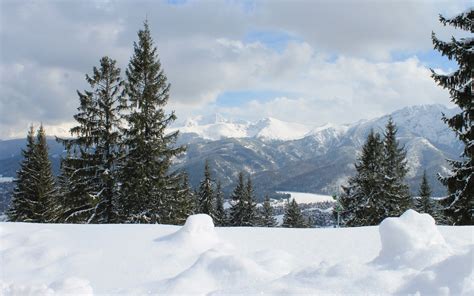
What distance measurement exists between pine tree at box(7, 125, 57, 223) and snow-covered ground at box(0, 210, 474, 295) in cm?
1834

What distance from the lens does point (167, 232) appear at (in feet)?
33.1

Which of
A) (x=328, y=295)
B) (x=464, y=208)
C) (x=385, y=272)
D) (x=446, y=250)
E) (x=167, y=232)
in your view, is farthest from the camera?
(x=464, y=208)

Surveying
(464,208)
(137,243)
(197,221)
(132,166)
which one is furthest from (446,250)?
(132,166)

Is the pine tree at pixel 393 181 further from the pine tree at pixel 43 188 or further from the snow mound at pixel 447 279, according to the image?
the snow mound at pixel 447 279

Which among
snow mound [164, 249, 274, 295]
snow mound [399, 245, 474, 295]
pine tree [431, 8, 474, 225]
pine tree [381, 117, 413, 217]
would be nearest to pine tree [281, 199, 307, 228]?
pine tree [381, 117, 413, 217]

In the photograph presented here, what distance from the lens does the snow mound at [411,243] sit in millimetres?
5938

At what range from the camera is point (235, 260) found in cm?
669

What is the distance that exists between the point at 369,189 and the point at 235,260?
24.0 metres

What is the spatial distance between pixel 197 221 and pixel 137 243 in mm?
1462

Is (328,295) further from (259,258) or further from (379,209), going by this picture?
(379,209)

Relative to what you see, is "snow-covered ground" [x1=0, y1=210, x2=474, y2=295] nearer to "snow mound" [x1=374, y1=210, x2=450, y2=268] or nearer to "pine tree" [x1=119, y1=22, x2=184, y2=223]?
"snow mound" [x1=374, y1=210, x2=450, y2=268]

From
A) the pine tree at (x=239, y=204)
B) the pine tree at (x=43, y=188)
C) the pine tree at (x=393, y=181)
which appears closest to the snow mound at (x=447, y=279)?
the pine tree at (x=393, y=181)

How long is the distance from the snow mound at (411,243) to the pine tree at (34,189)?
26.4 m

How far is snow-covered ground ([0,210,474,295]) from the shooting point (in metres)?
5.25
